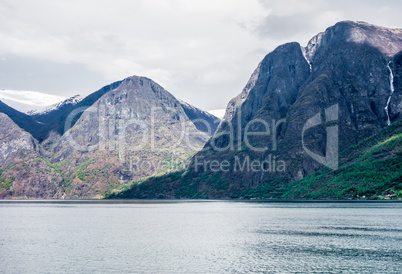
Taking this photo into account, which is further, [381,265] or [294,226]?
[294,226]

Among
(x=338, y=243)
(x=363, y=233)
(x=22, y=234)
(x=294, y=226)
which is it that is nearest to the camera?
(x=338, y=243)

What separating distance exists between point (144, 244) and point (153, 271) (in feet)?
97.9

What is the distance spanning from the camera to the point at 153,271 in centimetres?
6122

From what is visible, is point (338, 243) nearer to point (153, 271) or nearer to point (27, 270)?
point (153, 271)

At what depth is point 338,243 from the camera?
85812 mm

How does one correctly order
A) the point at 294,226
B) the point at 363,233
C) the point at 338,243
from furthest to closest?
the point at 294,226
the point at 363,233
the point at 338,243

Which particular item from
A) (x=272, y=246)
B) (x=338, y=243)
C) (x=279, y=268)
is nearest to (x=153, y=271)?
(x=279, y=268)

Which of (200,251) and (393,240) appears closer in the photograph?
(200,251)

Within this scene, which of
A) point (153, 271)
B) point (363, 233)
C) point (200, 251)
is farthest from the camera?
point (363, 233)

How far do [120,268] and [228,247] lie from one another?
2973 centimetres

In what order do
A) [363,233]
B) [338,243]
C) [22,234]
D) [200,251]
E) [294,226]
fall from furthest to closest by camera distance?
[294,226] < [22,234] < [363,233] < [338,243] < [200,251]

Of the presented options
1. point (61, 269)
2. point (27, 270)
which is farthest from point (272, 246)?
point (27, 270)

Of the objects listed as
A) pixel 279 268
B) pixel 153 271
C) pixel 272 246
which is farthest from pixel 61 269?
pixel 272 246

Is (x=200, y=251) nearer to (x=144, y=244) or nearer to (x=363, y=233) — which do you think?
(x=144, y=244)
